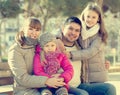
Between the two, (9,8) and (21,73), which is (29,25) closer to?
(21,73)

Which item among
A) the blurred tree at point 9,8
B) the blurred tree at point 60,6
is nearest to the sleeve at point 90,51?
the blurred tree at point 9,8

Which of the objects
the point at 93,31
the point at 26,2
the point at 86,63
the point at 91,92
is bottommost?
the point at 91,92

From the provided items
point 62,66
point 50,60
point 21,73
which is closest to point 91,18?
point 62,66

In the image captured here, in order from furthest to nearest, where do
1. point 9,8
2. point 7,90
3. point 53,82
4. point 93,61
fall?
point 9,8 → point 7,90 → point 93,61 → point 53,82

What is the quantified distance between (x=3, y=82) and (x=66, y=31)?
1.35 m

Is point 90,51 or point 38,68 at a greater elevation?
point 90,51

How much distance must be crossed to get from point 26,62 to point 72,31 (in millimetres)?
734

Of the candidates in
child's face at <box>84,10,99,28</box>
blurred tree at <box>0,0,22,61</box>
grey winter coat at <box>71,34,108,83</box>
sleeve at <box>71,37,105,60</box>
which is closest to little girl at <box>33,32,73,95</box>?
sleeve at <box>71,37,105,60</box>

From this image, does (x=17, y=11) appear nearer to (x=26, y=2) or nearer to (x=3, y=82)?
(x=26, y=2)

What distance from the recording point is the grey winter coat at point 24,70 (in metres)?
4.08

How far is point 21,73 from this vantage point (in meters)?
4.09

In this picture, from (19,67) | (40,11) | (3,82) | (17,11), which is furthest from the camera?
(40,11)

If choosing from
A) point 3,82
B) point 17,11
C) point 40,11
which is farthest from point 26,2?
point 3,82

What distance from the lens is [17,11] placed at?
22328 mm
